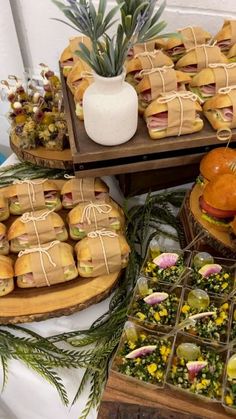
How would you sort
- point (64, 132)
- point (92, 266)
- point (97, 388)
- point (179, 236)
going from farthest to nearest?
point (64, 132), point (179, 236), point (92, 266), point (97, 388)

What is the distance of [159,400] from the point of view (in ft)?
2.25

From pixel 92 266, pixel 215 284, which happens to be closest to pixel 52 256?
pixel 92 266

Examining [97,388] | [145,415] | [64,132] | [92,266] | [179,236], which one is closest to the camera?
[145,415]

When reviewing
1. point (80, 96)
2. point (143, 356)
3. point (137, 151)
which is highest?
point (80, 96)

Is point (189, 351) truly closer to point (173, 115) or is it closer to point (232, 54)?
point (173, 115)

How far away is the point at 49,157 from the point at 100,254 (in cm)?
42

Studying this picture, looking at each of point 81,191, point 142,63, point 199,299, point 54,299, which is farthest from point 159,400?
point 142,63

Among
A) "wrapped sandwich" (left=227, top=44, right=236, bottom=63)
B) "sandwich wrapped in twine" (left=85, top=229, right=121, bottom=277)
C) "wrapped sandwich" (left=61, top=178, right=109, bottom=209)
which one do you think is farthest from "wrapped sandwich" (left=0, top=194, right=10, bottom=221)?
"wrapped sandwich" (left=227, top=44, right=236, bottom=63)

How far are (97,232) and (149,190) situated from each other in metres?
0.28

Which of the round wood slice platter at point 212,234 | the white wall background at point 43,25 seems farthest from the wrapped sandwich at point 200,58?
the round wood slice platter at point 212,234

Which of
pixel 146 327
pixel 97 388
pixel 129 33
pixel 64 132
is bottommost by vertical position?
pixel 97 388

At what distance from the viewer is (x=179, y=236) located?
1036 mm

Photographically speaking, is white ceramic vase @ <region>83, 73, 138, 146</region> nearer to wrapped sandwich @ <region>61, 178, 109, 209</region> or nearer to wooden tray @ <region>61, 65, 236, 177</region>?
wooden tray @ <region>61, 65, 236, 177</region>

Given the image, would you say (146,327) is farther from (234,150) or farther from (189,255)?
(234,150)
